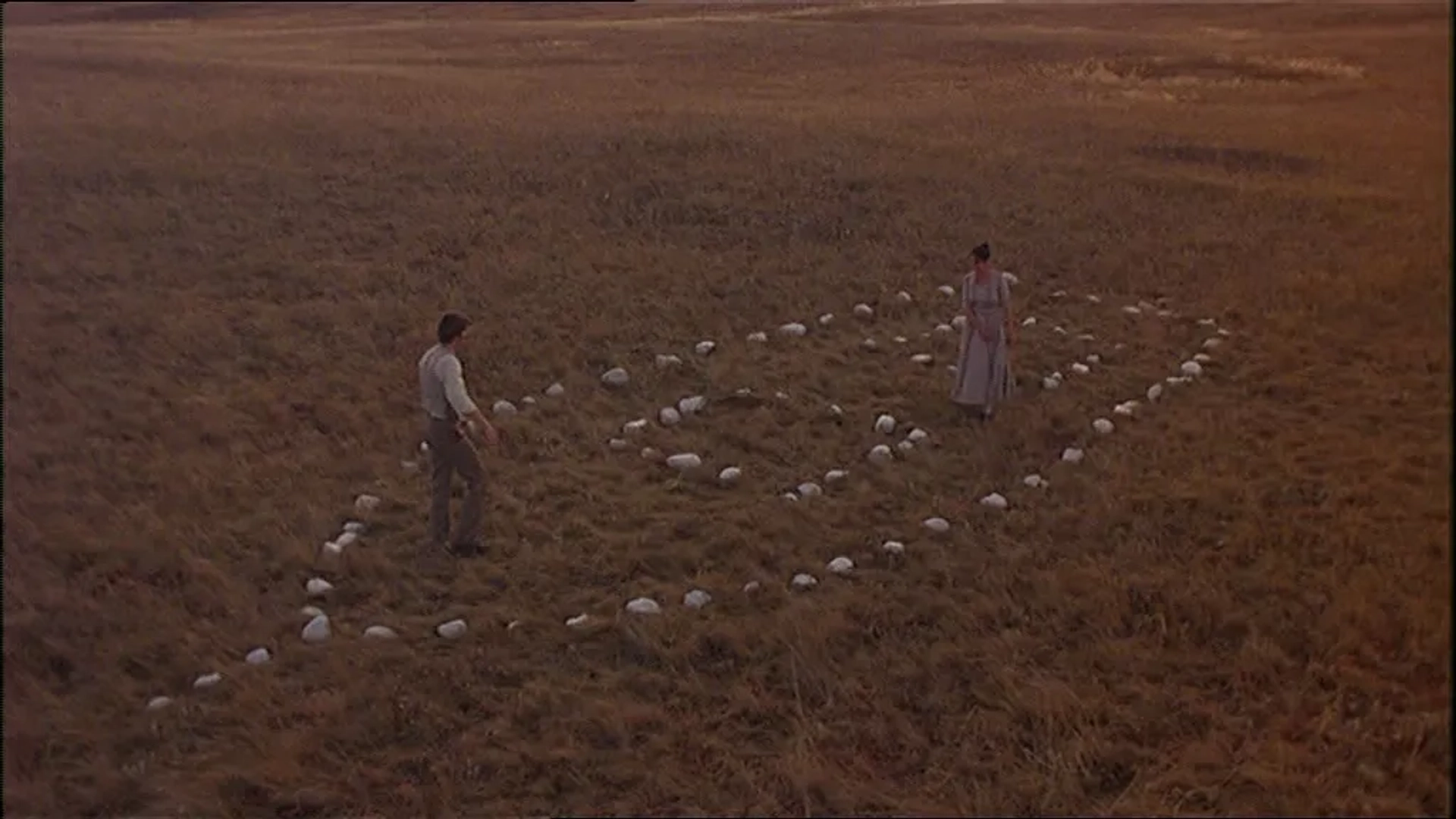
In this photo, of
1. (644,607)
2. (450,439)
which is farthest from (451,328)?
(644,607)

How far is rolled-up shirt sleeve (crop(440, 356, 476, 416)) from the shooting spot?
32.2ft

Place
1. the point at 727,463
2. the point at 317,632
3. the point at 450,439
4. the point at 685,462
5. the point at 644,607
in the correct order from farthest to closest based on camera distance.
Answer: the point at 727,463
the point at 685,462
the point at 450,439
the point at 644,607
the point at 317,632

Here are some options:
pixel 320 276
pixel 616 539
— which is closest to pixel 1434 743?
pixel 616 539

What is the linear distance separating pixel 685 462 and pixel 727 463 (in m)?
0.41

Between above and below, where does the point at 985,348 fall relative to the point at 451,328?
below

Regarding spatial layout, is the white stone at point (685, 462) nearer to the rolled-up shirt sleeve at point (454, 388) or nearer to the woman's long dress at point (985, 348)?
the rolled-up shirt sleeve at point (454, 388)

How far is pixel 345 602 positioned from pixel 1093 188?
51.3 feet

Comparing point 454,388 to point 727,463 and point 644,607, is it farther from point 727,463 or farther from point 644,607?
point 727,463

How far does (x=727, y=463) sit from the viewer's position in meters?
12.1

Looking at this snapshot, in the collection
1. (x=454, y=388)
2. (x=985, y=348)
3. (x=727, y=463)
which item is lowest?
(x=727, y=463)

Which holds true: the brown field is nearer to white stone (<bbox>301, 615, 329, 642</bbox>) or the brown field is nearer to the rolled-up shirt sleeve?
white stone (<bbox>301, 615, 329, 642</bbox>)

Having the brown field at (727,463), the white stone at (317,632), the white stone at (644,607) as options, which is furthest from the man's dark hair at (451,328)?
the white stone at (644,607)

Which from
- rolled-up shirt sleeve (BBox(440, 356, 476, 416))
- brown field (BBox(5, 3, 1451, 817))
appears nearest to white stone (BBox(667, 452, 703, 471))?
brown field (BBox(5, 3, 1451, 817))

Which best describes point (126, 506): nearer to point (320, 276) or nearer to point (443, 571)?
point (443, 571)
